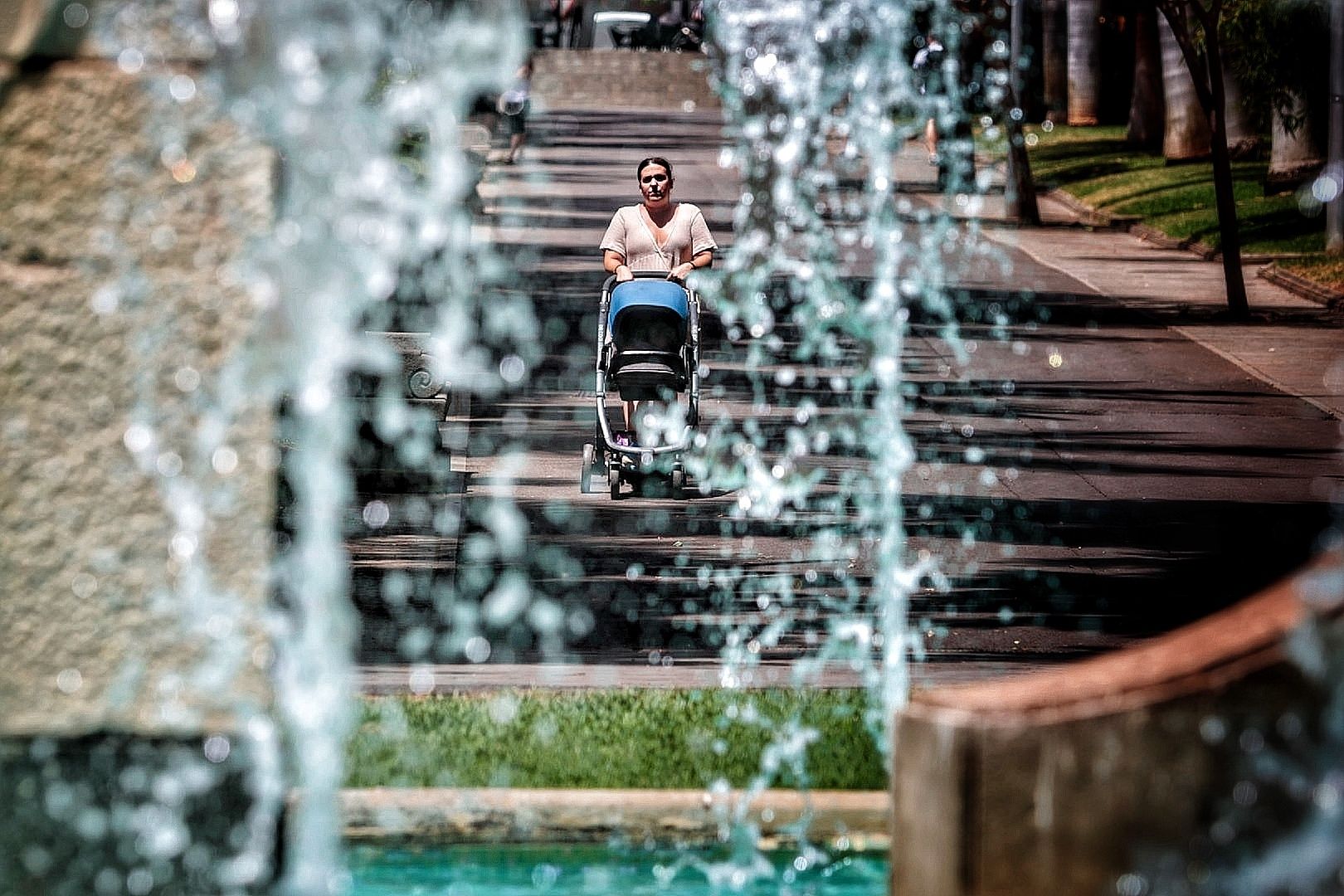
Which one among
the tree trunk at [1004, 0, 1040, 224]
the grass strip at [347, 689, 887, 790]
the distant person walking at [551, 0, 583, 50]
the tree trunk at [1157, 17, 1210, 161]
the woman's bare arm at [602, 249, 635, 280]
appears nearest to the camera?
the grass strip at [347, 689, 887, 790]

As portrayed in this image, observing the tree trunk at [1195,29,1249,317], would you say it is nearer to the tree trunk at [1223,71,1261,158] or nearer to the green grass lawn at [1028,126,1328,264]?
the green grass lawn at [1028,126,1328,264]

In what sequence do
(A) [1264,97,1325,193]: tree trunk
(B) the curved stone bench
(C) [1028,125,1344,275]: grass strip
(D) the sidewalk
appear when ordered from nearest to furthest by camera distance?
(B) the curved stone bench
(D) the sidewalk
(C) [1028,125,1344,275]: grass strip
(A) [1264,97,1325,193]: tree trunk

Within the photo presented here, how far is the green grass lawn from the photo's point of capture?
26939 millimetres

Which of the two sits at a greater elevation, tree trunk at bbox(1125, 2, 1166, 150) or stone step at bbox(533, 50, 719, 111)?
stone step at bbox(533, 50, 719, 111)

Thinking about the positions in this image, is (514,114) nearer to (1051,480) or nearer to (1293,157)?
(1293,157)

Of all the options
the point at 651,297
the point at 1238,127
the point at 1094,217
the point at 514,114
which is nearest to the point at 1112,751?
the point at 651,297

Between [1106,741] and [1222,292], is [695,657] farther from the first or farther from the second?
[1222,292]

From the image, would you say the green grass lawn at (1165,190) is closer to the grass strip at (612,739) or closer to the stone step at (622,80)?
the stone step at (622,80)

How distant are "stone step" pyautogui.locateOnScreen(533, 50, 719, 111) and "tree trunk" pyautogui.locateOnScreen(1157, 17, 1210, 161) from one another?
66.9 ft

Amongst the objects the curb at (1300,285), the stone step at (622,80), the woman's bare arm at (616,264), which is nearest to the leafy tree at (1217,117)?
the curb at (1300,285)

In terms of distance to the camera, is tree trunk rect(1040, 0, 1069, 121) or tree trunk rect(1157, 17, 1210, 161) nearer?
tree trunk rect(1157, 17, 1210, 161)

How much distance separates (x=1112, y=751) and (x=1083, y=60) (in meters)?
38.1

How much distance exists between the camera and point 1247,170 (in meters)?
31.6

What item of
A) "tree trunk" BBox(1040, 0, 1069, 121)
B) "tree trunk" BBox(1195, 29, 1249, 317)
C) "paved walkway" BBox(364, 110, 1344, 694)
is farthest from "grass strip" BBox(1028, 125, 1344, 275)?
"tree trunk" BBox(1040, 0, 1069, 121)
